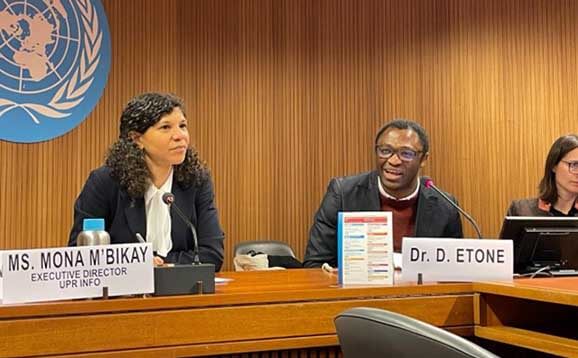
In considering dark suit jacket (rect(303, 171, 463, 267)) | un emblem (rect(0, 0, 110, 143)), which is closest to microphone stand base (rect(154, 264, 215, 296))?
dark suit jacket (rect(303, 171, 463, 267))

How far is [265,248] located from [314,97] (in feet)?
3.81

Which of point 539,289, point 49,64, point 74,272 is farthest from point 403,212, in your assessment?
point 49,64

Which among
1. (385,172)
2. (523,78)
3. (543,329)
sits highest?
(523,78)

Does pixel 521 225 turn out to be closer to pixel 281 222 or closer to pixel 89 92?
pixel 281 222

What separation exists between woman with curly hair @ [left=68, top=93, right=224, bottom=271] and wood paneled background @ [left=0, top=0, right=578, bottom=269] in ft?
5.07

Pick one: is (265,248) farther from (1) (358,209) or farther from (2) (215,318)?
(2) (215,318)

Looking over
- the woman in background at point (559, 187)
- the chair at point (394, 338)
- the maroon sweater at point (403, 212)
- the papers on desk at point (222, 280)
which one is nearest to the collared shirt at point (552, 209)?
the woman in background at point (559, 187)

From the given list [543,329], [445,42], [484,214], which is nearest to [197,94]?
[445,42]

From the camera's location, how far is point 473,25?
4.33m

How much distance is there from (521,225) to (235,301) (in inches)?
43.4

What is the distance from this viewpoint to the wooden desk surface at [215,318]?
148 cm

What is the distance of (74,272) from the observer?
156 cm

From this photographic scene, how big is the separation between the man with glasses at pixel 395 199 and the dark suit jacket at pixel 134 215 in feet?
1.91

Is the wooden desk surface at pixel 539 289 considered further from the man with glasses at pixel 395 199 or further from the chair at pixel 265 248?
the chair at pixel 265 248
